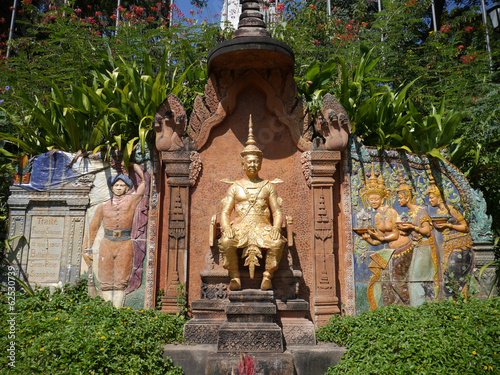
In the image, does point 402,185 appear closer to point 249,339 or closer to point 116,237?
point 249,339

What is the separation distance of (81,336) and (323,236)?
3843mm

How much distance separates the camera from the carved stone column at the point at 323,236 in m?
6.58

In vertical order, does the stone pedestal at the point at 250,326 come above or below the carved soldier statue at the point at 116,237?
below

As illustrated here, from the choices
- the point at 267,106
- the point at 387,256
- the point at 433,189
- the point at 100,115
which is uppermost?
the point at 267,106

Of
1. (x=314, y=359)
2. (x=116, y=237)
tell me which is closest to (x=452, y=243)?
(x=314, y=359)

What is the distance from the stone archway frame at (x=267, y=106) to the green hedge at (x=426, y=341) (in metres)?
3.11

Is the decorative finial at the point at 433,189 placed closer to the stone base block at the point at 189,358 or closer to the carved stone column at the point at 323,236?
the carved stone column at the point at 323,236

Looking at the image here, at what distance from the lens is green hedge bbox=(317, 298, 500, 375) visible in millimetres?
4648

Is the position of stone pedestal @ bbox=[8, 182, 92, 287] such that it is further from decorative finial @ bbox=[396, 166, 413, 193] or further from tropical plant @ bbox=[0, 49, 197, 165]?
decorative finial @ bbox=[396, 166, 413, 193]

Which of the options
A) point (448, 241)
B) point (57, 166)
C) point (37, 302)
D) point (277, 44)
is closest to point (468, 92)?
point (448, 241)

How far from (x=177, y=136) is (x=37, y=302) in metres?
3.32

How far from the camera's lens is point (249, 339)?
537cm

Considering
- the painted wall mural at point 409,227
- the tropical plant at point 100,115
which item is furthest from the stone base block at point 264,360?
the tropical plant at point 100,115

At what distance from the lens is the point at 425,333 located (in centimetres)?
505
